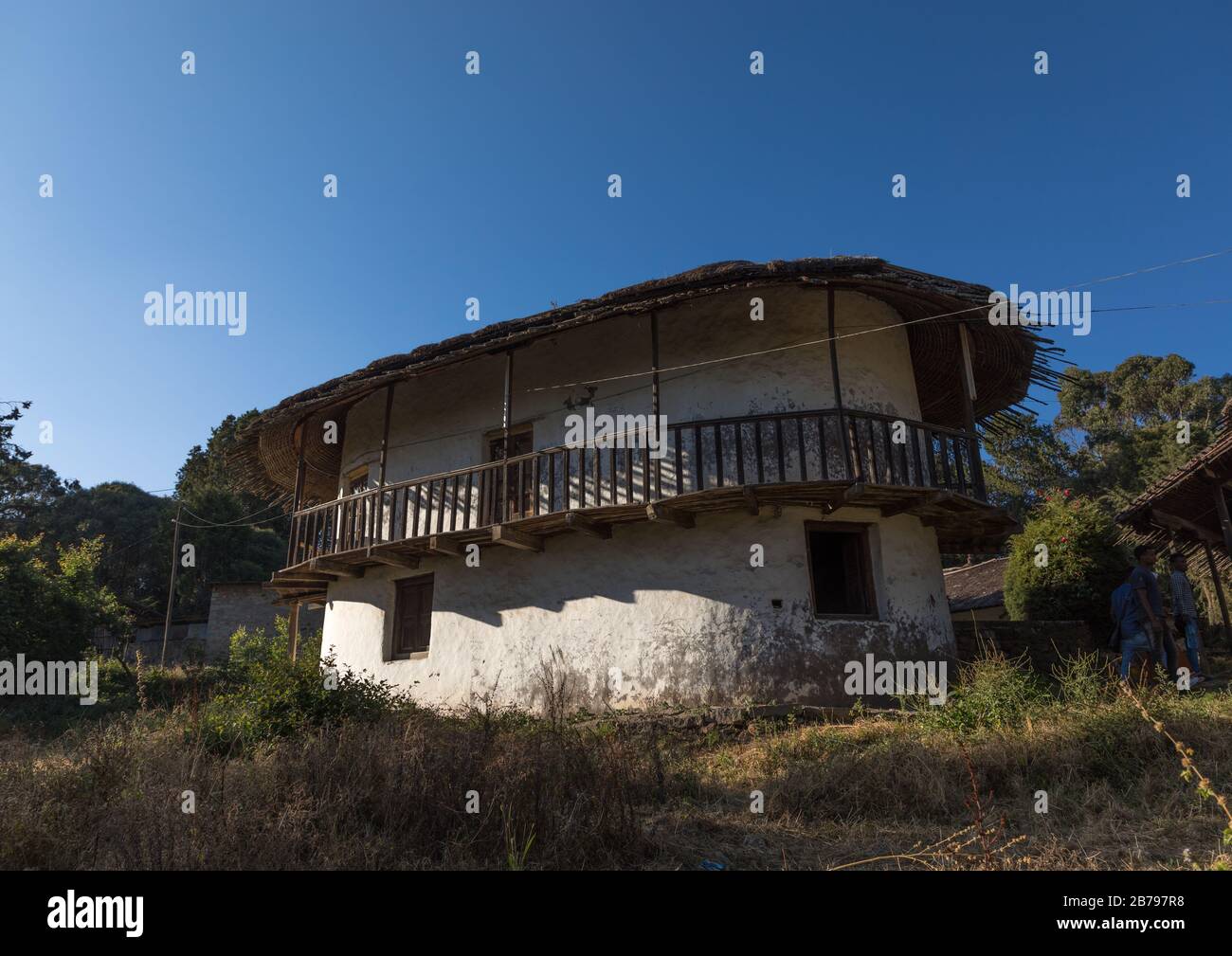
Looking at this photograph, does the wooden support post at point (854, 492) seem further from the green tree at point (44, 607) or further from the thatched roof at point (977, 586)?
the green tree at point (44, 607)

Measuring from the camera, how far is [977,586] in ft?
66.2

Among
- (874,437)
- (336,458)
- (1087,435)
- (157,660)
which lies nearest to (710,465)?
(874,437)

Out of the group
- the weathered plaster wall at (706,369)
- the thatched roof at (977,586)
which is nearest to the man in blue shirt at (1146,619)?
the weathered plaster wall at (706,369)

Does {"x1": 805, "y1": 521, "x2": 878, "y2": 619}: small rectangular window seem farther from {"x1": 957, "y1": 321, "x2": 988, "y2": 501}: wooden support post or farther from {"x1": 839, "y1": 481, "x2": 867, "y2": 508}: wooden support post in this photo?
{"x1": 957, "y1": 321, "x2": 988, "y2": 501}: wooden support post

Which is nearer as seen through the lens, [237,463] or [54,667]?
[237,463]

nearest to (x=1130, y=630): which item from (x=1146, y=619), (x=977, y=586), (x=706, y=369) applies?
(x=1146, y=619)

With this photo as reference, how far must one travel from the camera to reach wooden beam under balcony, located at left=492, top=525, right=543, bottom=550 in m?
11.1

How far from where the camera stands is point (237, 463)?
15578 mm

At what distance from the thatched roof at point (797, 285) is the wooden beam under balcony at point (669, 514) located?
266 centimetres

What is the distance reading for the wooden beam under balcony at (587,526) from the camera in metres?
10.6

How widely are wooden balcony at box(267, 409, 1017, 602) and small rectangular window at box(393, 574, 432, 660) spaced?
3.38ft
